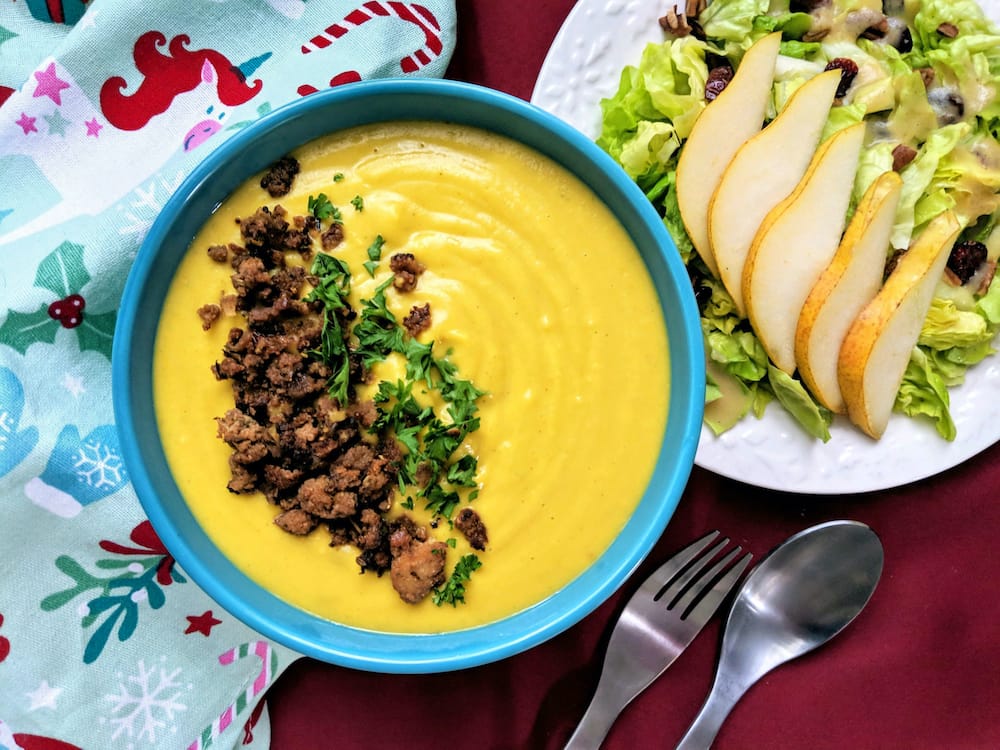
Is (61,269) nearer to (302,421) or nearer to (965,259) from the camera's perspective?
(302,421)

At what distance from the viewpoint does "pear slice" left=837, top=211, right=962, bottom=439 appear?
7.48 ft

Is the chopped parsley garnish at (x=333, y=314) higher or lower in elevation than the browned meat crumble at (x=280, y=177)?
lower

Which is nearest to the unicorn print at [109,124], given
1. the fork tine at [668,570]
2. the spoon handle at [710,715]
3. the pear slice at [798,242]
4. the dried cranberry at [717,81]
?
the dried cranberry at [717,81]

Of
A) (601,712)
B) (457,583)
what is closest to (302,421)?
(457,583)

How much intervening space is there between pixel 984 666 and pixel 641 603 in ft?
3.66

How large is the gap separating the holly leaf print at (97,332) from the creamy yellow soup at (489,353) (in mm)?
430

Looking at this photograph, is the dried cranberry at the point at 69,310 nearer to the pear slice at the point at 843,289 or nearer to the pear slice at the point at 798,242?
the pear slice at the point at 798,242

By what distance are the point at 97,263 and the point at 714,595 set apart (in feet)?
6.27

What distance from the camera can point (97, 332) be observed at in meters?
2.24

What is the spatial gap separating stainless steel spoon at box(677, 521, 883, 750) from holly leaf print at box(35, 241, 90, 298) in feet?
6.65

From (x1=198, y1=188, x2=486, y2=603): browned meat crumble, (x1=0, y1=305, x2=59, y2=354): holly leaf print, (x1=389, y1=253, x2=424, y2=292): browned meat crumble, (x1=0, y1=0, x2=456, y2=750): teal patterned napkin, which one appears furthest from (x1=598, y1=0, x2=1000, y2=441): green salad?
(x1=0, y1=305, x2=59, y2=354): holly leaf print

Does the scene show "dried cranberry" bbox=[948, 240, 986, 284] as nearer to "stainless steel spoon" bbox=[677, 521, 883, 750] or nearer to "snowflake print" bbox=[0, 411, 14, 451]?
"stainless steel spoon" bbox=[677, 521, 883, 750]

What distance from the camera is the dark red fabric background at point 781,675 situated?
2.52 meters

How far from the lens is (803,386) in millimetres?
2400
